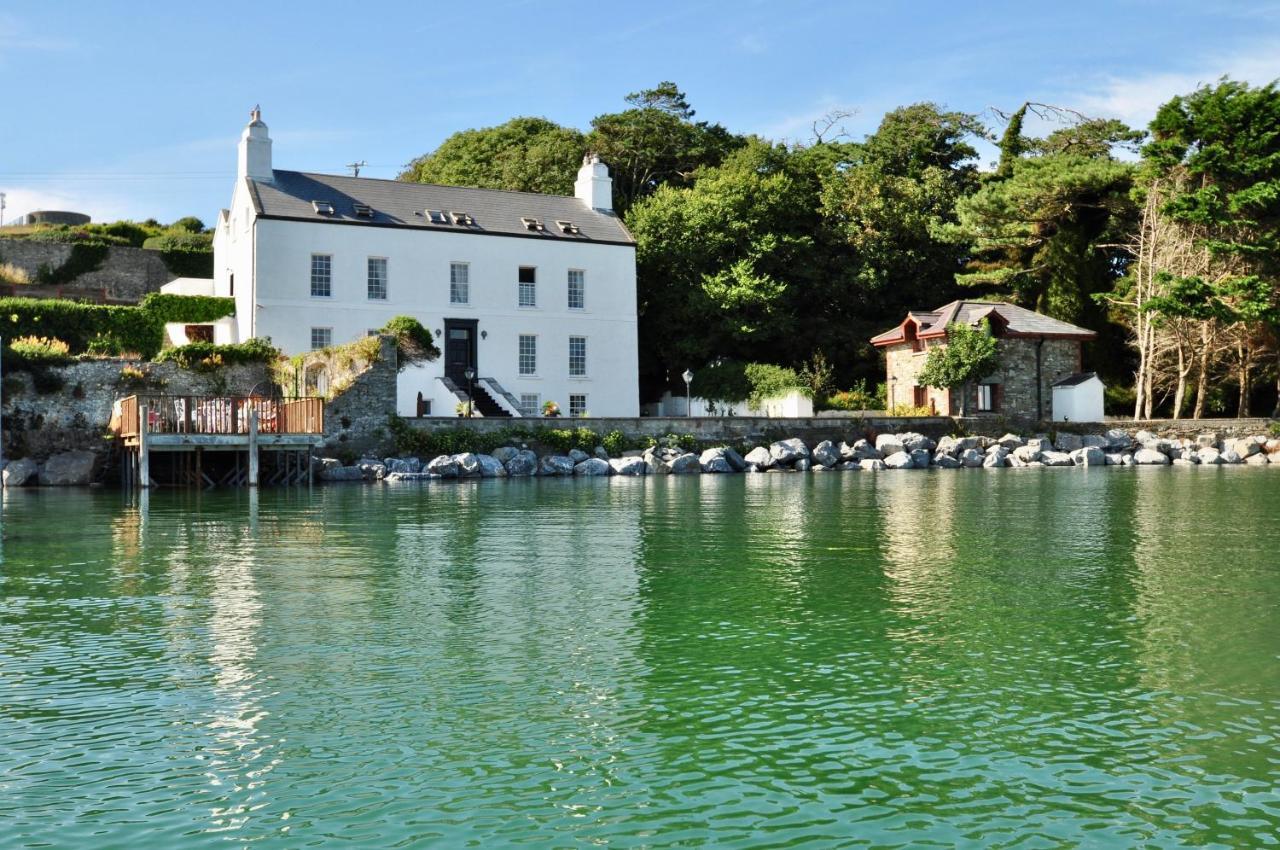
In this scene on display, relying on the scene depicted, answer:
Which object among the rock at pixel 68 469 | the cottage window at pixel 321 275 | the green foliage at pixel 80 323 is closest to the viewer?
the rock at pixel 68 469

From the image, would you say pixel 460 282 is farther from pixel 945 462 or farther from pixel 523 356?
pixel 945 462

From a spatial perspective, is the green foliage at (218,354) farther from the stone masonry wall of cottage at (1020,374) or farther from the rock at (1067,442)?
the rock at (1067,442)

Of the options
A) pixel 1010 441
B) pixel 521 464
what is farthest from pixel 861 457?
pixel 521 464

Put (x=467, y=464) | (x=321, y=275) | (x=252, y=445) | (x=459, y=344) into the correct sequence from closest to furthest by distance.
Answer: (x=252, y=445)
(x=467, y=464)
(x=321, y=275)
(x=459, y=344)

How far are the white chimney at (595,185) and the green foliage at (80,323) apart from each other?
682 inches

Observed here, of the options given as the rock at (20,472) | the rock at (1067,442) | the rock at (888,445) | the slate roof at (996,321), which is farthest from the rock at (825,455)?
the rock at (20,472)

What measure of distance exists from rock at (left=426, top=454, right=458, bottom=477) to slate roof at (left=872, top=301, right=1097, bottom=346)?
19.5m

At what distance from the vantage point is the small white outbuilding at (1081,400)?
4431cm

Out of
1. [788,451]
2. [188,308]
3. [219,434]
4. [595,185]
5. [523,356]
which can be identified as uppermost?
[595,185]

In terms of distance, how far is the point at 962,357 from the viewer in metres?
42.3

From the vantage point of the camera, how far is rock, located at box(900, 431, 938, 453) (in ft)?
131

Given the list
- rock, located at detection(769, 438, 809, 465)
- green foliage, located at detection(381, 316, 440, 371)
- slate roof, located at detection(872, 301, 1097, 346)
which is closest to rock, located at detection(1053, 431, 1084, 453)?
slate roof, located at detection(872, 301, 1097, 346)

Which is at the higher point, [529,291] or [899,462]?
[529,291]

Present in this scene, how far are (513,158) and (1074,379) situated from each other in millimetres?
26155
